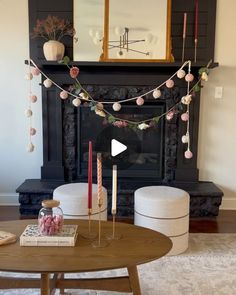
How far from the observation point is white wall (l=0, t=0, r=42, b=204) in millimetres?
3635

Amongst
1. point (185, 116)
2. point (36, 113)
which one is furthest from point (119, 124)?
point (36, 113)

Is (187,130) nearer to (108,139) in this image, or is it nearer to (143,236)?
(108,139)

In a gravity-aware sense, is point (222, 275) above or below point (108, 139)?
below

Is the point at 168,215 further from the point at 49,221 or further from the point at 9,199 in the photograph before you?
the point at 9,199

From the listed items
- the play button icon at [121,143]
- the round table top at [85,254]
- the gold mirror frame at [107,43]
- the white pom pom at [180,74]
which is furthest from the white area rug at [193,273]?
the gold mirror frame at [107,43]

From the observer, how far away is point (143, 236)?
194 centimetres

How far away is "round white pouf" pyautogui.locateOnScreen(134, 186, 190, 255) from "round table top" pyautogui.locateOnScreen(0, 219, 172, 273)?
2.52 ft

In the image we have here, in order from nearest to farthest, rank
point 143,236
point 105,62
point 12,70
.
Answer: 1. point 143,236
2. point 105,62
3. point 12,70

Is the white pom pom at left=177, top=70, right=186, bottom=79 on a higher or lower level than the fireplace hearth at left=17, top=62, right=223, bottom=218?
higher

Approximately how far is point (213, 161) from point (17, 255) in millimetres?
2581

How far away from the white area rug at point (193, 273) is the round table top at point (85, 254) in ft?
1.74

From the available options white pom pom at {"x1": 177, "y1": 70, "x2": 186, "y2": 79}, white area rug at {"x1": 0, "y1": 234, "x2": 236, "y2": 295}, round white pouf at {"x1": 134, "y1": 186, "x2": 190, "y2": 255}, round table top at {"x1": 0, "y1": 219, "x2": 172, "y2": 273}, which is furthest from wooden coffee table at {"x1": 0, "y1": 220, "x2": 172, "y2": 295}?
white pom pom at {"x1": 177, "y1": 70, "x2": 186, "y2": 79}

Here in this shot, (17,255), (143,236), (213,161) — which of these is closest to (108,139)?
(213,161)

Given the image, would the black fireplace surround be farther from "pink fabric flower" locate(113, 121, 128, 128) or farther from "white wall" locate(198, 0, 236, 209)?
"pink fabric flower" locate(113, 121, 128, 128)
